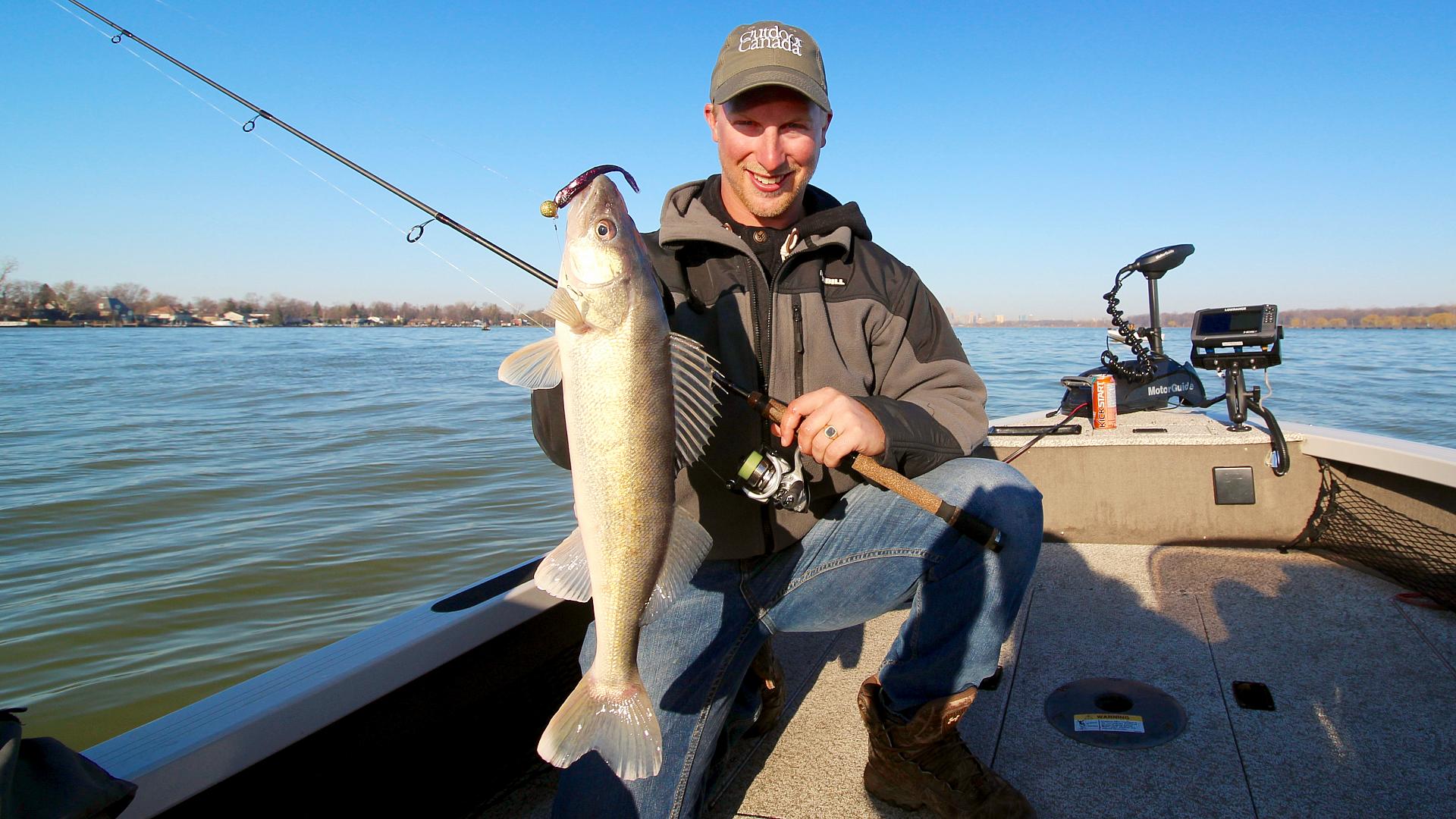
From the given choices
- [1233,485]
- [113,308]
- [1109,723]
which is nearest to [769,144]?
[1109,723]

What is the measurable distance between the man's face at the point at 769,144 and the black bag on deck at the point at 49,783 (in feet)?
7.64

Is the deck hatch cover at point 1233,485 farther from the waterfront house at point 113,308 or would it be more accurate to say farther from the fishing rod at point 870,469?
the waterfront house at point 113,308

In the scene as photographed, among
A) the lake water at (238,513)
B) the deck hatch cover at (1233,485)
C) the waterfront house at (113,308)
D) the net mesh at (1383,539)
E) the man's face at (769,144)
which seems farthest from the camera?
the waterfront house at (113,308)

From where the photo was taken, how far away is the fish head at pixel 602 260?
187 centimetres

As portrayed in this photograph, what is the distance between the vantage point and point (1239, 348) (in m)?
4.93

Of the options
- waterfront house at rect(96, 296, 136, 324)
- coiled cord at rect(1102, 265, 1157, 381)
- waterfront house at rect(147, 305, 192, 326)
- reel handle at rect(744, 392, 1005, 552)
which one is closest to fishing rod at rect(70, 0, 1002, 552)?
reel handle at rect(744, 392, 1005, 552)

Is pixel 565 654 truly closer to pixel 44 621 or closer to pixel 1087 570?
pixel 1087 570

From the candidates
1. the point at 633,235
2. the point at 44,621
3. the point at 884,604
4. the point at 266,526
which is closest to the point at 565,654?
the point at 884,604

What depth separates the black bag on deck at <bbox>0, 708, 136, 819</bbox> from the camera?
1.29m

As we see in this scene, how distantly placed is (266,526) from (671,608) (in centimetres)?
798

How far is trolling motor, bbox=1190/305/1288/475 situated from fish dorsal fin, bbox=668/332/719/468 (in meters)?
3.96

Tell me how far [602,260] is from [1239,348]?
15.0 feet

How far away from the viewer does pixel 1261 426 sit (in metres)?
4.84

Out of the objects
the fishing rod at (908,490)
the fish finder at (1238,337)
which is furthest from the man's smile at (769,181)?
the fish finder at (1238,337)
